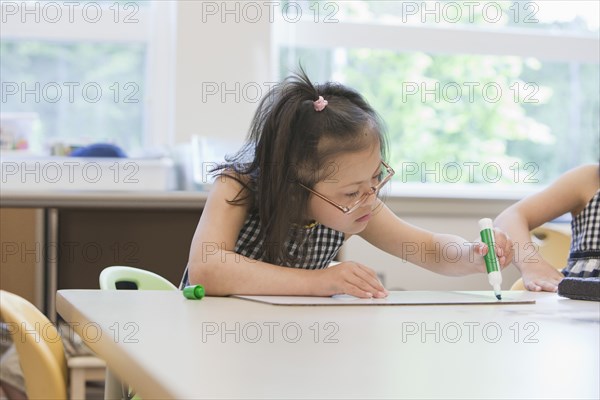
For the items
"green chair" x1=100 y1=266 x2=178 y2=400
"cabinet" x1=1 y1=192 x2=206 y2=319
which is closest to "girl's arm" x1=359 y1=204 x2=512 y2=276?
"green chair" x1=100 y1=266 x2=178 y2=400

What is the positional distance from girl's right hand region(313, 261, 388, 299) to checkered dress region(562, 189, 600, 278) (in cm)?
65

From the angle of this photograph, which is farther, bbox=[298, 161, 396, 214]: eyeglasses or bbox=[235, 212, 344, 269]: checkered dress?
bbox=[235, 212, 344, 269]: checkered dress

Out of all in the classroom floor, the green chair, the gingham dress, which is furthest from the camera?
the classroom floor

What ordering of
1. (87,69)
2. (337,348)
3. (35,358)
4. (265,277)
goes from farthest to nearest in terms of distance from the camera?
(87,69) → (265,277) → (35,358) → (337,348)

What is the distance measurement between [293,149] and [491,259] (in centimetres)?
37

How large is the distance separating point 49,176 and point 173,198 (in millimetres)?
546

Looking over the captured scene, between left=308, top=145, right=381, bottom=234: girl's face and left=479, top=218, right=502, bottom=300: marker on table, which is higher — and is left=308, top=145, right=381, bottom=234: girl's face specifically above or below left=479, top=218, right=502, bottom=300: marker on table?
above

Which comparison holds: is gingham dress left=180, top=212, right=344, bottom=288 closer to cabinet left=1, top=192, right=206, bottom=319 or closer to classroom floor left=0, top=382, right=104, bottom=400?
cabinet left=1, top=192, right=206, bottom=319

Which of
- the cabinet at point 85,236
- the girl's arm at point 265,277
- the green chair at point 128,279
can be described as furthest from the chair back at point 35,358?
the cabinet at point 85,236

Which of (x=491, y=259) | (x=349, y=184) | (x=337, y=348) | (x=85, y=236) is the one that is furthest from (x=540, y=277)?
(x=85, y=236)

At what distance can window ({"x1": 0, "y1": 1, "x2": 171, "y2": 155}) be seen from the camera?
2.84 m

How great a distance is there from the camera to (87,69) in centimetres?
291

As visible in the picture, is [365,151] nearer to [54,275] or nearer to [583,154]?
A: [54,275]

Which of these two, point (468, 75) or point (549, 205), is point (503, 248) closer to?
point (549, 205)
